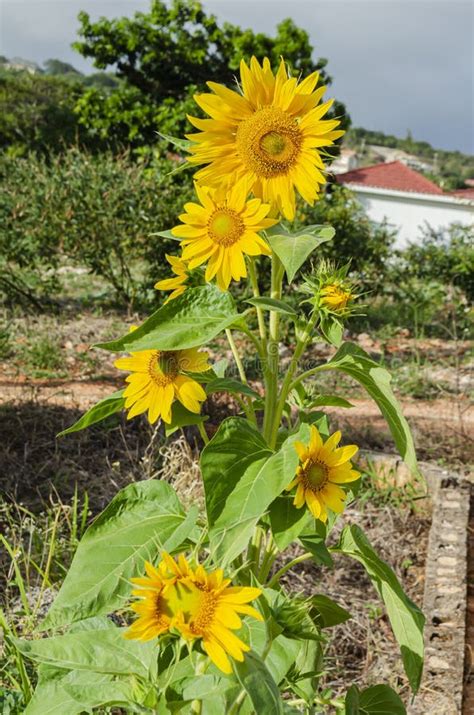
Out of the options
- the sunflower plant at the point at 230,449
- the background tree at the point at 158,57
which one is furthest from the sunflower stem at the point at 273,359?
the background tree at the point at 158,57

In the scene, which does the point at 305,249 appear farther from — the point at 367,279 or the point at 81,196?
the point at 367,279

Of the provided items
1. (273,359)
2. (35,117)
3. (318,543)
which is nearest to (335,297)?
(273,359)

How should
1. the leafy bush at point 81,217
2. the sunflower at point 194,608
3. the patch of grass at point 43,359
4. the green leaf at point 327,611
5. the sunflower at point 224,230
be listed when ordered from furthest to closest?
the leafy bush at point 81,217 < the patch of grass at point 43,359 < the green leaf at point 327,611 < the sunflower at point 224,230 < the sunflower at point 194,608

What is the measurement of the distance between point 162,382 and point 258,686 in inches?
19.1

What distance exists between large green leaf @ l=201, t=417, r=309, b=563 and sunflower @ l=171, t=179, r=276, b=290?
0.75ft

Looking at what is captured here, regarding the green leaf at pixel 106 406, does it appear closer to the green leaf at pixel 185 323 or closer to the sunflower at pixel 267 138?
the green leaf at pixel 185 323

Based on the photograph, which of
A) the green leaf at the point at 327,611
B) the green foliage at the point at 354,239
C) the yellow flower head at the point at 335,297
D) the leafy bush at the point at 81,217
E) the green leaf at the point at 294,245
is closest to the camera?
the green leaf at the point at 294,245

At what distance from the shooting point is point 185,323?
1094 millimetres

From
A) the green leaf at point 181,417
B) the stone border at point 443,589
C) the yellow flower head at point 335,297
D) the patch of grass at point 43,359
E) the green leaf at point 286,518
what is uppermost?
the yellow flower head at point 335,297

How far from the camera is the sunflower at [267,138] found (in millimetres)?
1109

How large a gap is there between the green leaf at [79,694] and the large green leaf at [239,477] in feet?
0.76

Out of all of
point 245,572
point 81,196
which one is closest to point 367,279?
point 81,196

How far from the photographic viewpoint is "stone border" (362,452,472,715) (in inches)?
78.3

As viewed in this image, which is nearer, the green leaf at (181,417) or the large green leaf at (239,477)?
the large green leaf at (239,477)
